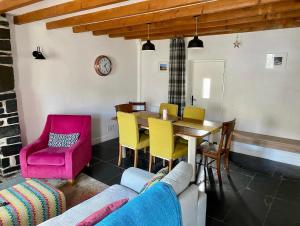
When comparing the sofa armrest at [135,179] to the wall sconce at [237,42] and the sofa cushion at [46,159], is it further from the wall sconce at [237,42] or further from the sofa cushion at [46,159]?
the wall sconce at [237,42]

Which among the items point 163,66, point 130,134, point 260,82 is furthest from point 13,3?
point 260,82

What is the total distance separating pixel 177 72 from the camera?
5109 millimetres

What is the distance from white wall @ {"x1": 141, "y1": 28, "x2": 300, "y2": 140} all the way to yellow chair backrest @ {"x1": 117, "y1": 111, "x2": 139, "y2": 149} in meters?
2.15

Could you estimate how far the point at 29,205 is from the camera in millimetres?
2133

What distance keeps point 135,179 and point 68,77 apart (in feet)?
9.50

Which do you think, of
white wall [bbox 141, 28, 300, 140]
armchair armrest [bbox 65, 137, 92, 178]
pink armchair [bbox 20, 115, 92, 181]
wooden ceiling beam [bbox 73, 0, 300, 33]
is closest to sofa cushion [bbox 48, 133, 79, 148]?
pink armchair [bbox 20, 115, 92, 181]

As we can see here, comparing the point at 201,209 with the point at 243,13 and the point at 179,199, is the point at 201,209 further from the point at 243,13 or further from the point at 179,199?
the point at 243,13

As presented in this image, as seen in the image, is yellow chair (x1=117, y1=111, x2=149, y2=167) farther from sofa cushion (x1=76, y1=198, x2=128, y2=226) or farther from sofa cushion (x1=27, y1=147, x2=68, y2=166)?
sofa cushion (x1=76, y1=198, x2=128, y2=226)

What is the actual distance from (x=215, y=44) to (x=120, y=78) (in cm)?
233

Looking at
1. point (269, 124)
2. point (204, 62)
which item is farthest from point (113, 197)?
point (204, 62)

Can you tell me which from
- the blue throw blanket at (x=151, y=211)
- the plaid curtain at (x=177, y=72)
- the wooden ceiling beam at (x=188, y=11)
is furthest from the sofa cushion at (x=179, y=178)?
the plaid curtain at (x=177, y=72)

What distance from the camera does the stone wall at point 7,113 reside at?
3.39m

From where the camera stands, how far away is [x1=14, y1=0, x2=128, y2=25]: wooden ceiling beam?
253 centimetres

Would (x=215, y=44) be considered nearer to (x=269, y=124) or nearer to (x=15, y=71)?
(x=269, y=124)
